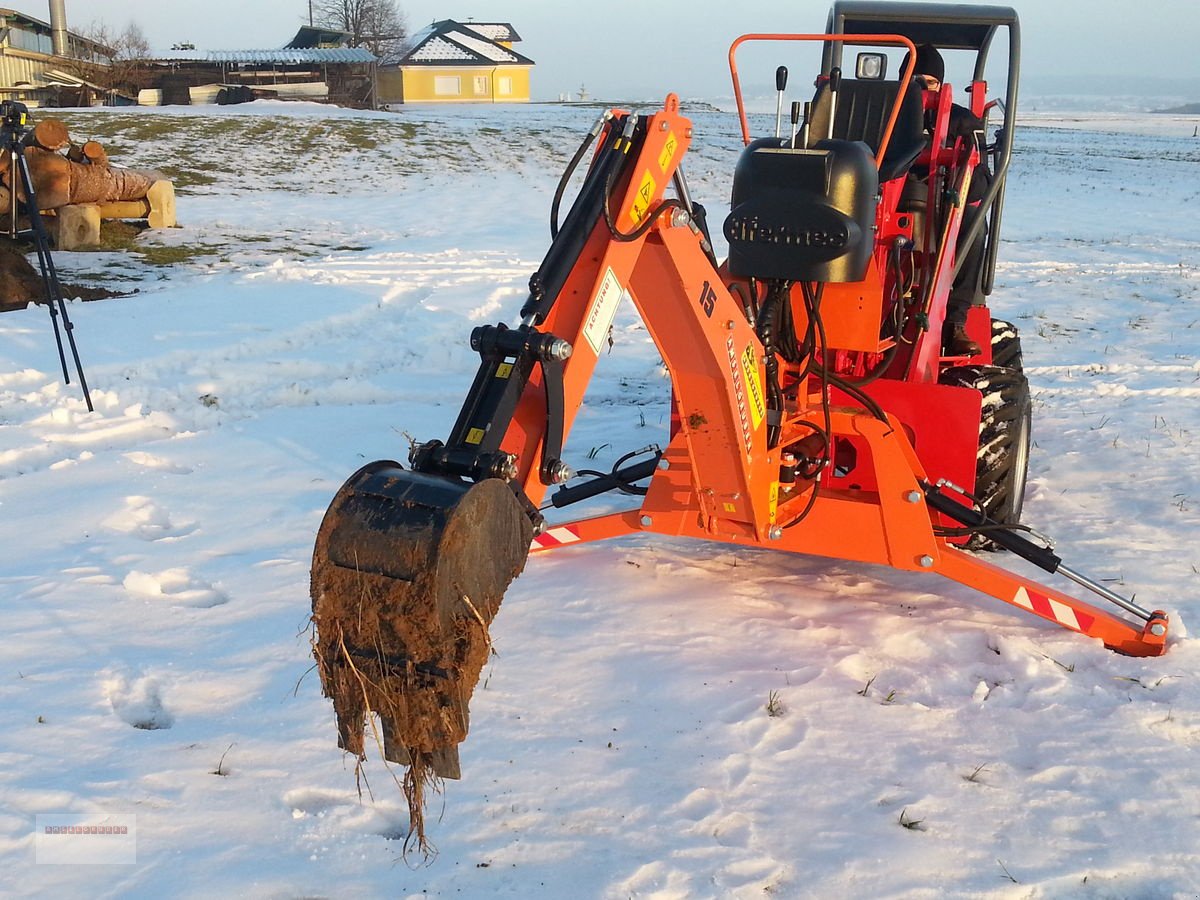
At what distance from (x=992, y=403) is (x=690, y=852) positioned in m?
2.75

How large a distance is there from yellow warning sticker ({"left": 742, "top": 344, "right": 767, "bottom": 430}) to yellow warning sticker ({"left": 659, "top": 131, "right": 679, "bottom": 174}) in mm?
756

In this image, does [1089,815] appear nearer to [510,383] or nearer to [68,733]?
[510,383]

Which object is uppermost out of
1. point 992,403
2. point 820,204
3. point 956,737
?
point 820,204

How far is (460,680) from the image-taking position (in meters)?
2.43

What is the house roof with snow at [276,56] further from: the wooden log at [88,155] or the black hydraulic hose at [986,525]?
the black hydraulic hose at [986,525]

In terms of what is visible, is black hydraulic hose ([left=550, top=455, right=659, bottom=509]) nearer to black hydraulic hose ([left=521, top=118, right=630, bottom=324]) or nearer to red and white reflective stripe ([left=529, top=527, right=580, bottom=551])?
red and white reflective stripe ([left=529, top=527, right=580, bottom=551])

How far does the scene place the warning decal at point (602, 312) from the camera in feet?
9.77

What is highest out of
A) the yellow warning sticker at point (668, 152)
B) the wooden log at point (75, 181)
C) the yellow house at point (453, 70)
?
the yellow house at point (453, 70)

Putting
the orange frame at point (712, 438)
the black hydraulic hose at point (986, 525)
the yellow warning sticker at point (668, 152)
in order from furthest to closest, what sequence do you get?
1. the black hydraulic hose at point (986, 525)
2. the yellow warning sticker at point (668, 152)
3. the orange frame at point (712, 438)

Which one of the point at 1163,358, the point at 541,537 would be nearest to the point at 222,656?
the point at 541,537

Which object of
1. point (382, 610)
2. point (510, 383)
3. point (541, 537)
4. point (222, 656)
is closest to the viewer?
point (382, 610)

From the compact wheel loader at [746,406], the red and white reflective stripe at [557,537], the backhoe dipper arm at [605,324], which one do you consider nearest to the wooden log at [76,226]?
the compact wheel loader at [746,406]

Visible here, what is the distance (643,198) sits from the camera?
3.04 meters

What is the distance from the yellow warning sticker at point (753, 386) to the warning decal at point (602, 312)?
28.2 inches
